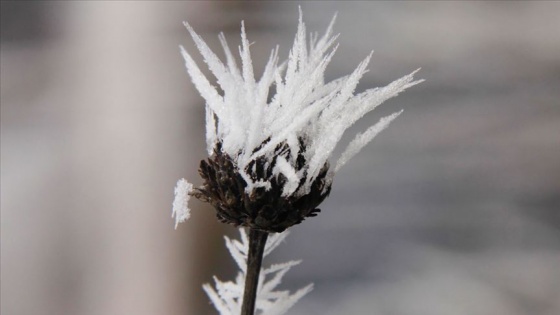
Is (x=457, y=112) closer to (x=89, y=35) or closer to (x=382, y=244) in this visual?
(x=382, y=244)

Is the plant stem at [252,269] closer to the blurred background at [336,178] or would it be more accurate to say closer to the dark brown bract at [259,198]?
the dark brown bract at [259,198]

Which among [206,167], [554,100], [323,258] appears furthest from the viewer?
[323,258]

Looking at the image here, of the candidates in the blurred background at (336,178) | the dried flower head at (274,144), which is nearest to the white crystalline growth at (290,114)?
the dried flower head at (274,144)

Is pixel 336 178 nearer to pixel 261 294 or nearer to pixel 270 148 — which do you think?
pixel 261 294

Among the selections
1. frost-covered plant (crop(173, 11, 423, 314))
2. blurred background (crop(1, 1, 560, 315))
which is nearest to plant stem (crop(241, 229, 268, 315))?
frost-covered plant (crop(173, 11, 423, 314))

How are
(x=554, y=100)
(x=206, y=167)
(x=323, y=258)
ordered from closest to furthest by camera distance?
(x=206, y=167), (x=554, y=100), (x=323, y=258)

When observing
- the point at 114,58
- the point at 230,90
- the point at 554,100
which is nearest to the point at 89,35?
the point at 114,58

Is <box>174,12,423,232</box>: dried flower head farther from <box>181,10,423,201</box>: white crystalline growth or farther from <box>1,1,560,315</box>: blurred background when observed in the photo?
<box>1,1,560,315</box>: blurred background
